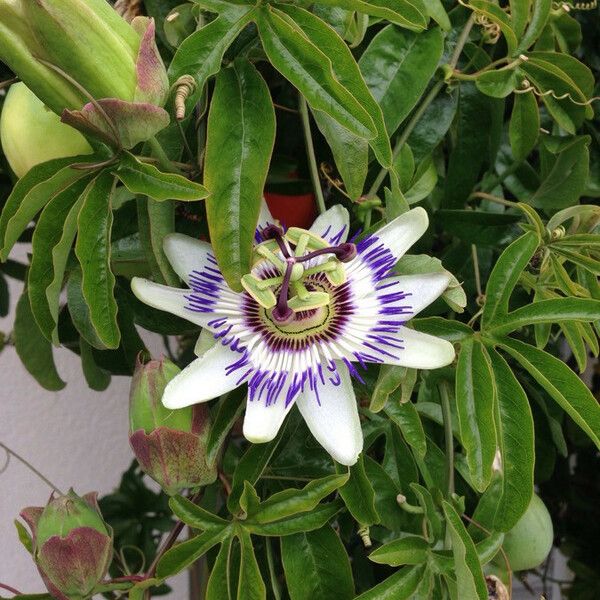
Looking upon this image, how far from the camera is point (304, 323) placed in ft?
2.02

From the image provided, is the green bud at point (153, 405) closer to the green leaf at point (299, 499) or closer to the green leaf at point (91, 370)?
the green leaf at point (299, 499)

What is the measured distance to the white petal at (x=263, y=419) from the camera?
567mm

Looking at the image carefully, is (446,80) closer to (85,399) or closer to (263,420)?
(263,420)

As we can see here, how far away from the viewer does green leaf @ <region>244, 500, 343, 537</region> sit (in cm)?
66

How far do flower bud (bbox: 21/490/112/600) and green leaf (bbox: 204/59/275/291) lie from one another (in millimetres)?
236

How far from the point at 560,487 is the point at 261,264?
0.93 metres

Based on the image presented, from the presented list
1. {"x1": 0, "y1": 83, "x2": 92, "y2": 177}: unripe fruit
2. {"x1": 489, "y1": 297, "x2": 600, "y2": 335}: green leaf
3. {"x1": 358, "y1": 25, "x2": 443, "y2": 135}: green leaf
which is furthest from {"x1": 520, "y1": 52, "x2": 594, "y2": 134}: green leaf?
{"x1": 0, "y1": 83, "x2": 92, "y2": 177}: unripe fruit

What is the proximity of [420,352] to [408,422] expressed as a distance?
10cm

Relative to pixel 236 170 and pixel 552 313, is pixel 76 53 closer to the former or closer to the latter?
pixel 236 170

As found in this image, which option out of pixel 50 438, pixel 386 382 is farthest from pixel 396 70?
pixel 50 438

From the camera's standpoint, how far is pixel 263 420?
0.57 metres

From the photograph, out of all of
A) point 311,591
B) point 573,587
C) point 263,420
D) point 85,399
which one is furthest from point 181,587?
point 263,420

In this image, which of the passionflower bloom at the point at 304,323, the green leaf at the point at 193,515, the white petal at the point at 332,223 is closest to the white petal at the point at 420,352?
the passionflower bloom at the point at 304,323

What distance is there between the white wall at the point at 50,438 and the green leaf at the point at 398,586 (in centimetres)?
98
